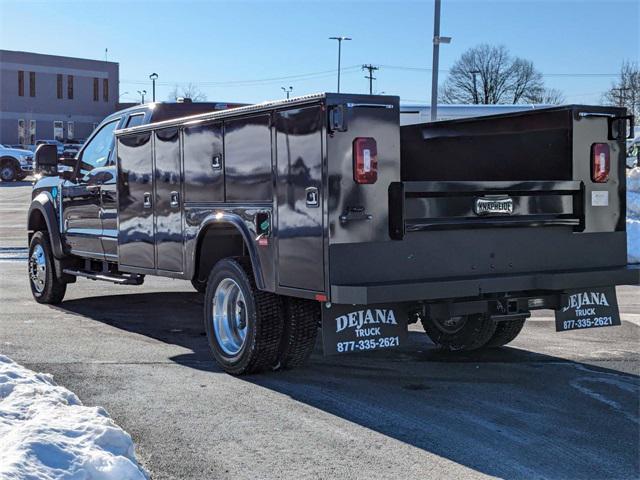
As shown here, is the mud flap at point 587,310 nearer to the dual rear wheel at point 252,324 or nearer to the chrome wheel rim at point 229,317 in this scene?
the dual rear wheel at point 252,324

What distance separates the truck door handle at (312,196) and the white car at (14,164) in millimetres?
40771

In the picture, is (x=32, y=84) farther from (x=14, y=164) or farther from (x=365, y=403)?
(x=365, y=403)

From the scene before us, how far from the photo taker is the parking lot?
16.2 feet

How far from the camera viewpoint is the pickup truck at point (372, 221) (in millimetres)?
5996

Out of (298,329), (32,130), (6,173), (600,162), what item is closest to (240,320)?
(298,329)

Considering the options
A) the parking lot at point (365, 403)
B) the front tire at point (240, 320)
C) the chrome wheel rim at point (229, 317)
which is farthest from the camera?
the chrome wheel rim at point (229, 317)

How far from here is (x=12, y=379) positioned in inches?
233

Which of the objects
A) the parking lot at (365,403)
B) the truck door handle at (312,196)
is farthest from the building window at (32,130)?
the truck door handle at (312,196)

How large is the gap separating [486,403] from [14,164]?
41497 millimetres

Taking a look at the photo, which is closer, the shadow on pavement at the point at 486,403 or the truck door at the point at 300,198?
the shadow on pavement at the point at 486,403

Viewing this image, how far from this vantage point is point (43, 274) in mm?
10883

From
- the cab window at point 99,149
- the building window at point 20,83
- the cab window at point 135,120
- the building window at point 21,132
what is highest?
the building window at point 20,83

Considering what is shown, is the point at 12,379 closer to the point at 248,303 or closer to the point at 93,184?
the point at 248,303

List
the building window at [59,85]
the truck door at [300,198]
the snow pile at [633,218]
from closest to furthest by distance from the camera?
1. the truck door at [300,198]
2. the snow pile at [633,218]
3. the building window at [59,85]
